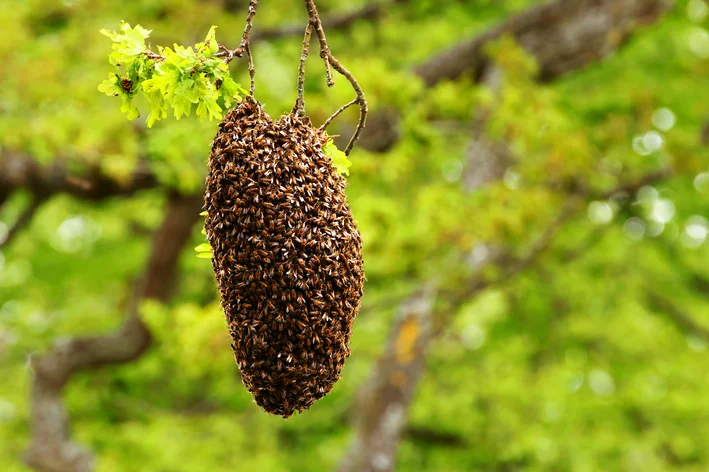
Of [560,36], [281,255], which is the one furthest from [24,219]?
[281,255]

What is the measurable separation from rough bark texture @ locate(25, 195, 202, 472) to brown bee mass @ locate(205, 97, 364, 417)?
896cm


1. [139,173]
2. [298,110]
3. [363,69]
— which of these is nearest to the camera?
[298,110]

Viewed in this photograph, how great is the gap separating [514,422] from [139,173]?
7667 mm

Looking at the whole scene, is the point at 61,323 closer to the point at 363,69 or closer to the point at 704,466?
the point at 363,69

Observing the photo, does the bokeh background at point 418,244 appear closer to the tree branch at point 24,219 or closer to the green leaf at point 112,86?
the tree branch at point 24,219

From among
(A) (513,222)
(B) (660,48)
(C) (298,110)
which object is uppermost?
(C) (298,110)

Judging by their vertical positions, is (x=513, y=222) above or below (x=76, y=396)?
above

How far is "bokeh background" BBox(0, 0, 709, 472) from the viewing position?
25.7 ft

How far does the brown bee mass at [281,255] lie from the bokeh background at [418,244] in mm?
3296

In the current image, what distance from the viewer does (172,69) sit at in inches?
89.4

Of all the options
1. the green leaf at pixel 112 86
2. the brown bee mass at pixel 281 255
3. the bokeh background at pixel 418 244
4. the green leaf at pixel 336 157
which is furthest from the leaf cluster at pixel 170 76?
the bokeh background at pixel 418 244

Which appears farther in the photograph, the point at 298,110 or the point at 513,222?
the point at 513,222

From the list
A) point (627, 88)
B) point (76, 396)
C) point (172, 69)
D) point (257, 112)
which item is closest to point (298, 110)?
point (257, 112)

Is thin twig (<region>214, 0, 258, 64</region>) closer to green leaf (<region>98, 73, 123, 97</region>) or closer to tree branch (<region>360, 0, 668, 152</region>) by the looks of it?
green leaf (<region>98, 73, 123, 97</region>)
